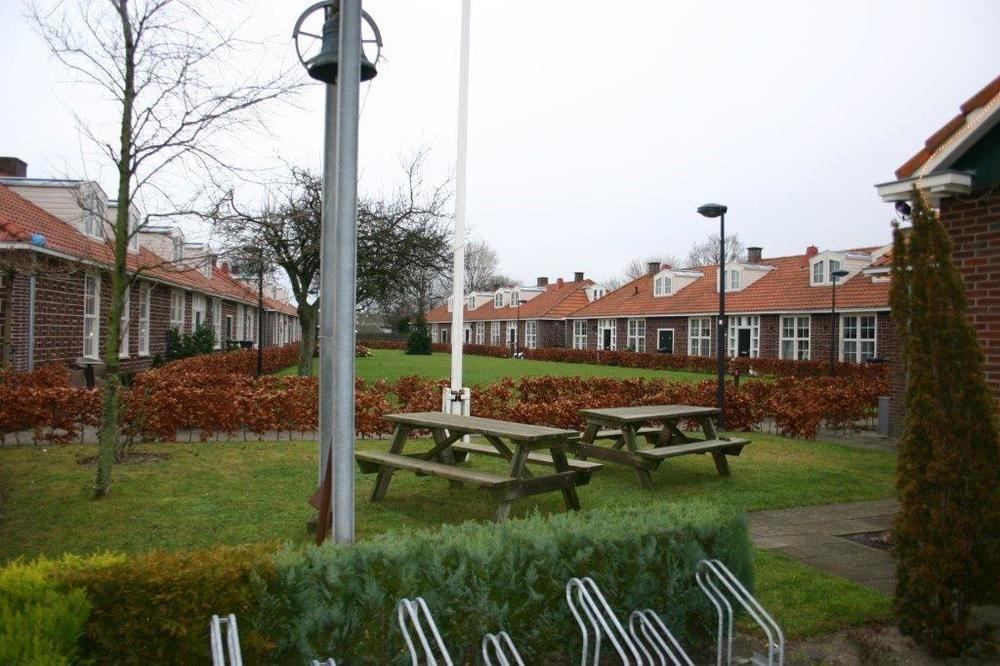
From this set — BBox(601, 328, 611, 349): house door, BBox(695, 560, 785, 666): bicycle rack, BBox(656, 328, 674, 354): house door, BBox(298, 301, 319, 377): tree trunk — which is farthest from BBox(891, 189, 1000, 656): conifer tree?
BBox(601, 328, 611, 349): house door

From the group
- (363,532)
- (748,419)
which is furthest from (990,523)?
(748,419)

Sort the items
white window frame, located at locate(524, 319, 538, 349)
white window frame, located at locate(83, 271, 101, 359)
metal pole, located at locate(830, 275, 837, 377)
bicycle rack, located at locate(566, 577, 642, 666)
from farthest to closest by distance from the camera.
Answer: white window frame, located at locate(524, 319, 538, 349) → metal pole, located at locate(830, 275, 837, 377) → white window frame, located at locate(83, 271, 101, 359) → bicycle rack, located at locate(566, 577, 642, 666)

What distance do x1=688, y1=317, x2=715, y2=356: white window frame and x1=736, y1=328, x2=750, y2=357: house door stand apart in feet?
4.95

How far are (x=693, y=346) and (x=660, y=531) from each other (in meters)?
36.6

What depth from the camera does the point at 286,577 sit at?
3186mm

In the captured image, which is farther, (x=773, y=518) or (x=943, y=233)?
(x=773, y=518)

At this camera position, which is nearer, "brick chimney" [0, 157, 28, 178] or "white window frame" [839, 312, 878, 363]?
"brick chimney" [0, 157, 28, 178]

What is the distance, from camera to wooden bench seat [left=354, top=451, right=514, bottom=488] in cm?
612

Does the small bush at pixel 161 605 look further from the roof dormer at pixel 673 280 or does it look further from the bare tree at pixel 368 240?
the roof dormer at pixel 673 280

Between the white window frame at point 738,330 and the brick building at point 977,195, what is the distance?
30.1 m

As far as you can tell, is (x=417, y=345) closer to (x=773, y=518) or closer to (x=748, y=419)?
(x=748, y=419)

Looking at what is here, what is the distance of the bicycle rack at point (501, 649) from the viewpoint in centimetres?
318

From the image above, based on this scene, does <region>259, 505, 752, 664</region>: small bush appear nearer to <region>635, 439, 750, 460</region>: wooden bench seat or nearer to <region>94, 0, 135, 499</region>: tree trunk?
<region>635, 439, 750, 460</region>: wooden bench seat

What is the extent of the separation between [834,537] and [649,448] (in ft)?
9.38
